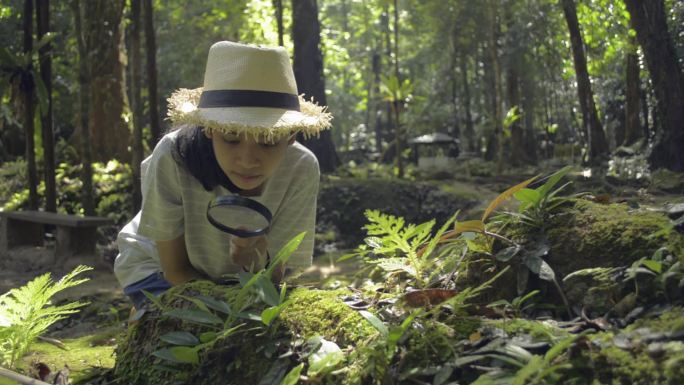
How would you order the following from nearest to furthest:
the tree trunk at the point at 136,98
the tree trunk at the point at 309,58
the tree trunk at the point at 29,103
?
the tree trunk at the point at 136,98 → the tree trunk at the point at 29,103 → the tree trunk at the point at 309,58

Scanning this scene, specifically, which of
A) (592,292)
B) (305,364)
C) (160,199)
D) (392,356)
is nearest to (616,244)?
(592,292)

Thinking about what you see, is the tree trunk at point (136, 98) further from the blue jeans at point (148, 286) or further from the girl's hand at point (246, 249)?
the girl's hand at point (246, 249)

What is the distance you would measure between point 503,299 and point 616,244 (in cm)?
30

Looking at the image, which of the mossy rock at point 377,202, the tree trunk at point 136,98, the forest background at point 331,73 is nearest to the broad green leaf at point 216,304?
the forest background at point 331,73

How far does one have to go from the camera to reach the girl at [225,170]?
2455 mm

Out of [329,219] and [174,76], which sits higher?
[174,76]

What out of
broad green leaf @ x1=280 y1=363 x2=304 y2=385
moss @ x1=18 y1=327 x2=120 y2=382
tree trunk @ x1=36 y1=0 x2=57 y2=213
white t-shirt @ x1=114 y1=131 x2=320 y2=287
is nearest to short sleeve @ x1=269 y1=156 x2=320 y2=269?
white t-shirt @ x1=114 y1=131 x2=320 y2=287

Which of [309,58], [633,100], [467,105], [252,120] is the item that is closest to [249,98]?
[252,120]

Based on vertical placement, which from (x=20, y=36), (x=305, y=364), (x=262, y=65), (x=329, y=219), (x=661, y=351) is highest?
(x=20, y=36)

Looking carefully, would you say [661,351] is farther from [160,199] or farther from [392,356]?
[160,199]

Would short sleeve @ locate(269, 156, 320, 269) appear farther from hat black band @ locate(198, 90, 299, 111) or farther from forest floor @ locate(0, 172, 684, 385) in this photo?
hat black band @ locate(198, 90, 299, 111)

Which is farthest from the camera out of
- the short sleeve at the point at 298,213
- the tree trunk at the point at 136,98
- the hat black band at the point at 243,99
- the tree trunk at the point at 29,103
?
the tree trunk at the point at 29,103

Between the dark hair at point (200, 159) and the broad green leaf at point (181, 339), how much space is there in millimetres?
1015

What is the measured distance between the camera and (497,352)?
1.42m
